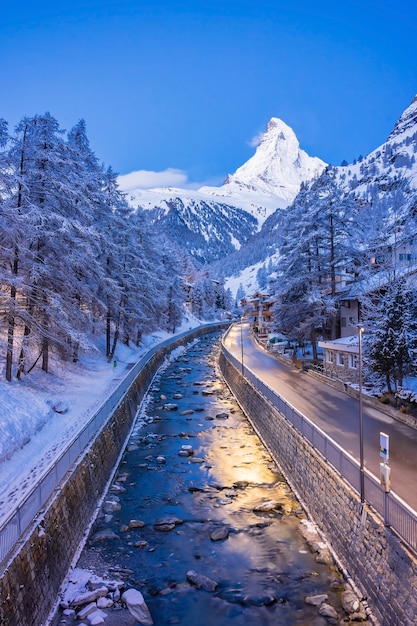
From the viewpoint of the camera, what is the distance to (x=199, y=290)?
127188 millimetres

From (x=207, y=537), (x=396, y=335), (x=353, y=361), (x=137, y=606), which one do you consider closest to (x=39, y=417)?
(x=207, y=537)

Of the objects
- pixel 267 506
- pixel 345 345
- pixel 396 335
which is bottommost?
pixel 267 506

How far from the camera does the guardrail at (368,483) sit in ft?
33.5

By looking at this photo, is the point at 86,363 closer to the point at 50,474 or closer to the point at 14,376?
the point at 14,376

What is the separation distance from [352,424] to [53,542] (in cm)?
1452

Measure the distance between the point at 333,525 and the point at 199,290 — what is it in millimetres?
113283

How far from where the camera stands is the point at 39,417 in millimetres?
20094

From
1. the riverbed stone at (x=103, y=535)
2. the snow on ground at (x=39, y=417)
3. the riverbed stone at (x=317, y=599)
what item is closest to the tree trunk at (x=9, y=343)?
the snow on ground at (x=39, y=417)

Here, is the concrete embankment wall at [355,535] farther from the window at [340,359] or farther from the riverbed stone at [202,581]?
the window at [340,359]

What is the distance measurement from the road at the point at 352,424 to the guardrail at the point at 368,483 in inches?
46.8

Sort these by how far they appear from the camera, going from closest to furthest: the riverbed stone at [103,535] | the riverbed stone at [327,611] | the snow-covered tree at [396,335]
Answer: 1. the riverbed stone at [327,611]
2. the riverbed stone at [103,535]
3. the snow-covered tree at [396,335]

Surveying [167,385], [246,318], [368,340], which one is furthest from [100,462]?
[246,318]

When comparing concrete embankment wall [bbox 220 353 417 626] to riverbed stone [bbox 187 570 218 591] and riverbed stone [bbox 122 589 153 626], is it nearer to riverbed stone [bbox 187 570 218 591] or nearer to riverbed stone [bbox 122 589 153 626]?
riverbed stone [bbox 187 570 218 591]

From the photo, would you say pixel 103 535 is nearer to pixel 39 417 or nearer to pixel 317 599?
pixel 39 417
